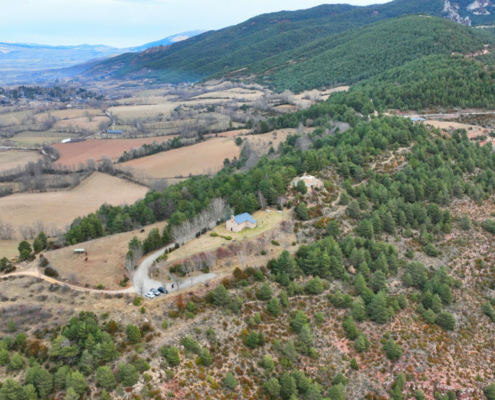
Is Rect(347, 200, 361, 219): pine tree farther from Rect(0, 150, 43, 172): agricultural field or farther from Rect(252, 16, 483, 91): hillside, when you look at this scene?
Rect(252, 16, 483, 91): hillside

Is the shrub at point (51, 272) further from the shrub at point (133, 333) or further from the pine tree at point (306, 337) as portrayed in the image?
the pine tree at point (306, 337)

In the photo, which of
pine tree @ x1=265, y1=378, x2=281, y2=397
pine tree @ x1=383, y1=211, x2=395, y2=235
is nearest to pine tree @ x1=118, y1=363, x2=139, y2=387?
pine tree @ x1=265, y1=378, x2=281, y2=397

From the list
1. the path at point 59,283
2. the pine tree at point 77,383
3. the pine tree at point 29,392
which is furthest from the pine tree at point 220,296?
the pine tree at point 29,392

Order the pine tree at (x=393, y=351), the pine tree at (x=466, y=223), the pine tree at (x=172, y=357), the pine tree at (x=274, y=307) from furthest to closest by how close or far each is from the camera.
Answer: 1. the pine tree at (x=466, y=223)
2. the pine tree at (x=274, y=307)
3. the pine tree at (x=393, y=351)
4. the pine tree at (x=172, y=357)

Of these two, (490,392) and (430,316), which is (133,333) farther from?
(490,392)

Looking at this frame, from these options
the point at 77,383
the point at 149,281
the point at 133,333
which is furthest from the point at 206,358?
the point at 149,281

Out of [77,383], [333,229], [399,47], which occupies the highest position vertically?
[399,47]
